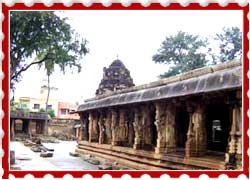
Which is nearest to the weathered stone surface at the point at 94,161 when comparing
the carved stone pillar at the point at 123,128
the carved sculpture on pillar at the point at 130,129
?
the carved stone pillar at the point at 123,128

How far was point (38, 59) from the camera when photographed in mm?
12953

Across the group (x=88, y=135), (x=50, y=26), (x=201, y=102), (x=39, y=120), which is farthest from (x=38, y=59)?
(x=39, y=120)

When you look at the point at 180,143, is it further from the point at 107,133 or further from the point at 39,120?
the point at 39,120

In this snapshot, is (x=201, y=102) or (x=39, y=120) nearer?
(x=201, y=102)

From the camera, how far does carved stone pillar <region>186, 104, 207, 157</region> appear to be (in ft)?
36.0

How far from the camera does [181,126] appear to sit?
47.8 ft

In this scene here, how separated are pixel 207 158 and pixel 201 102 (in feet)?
4.65

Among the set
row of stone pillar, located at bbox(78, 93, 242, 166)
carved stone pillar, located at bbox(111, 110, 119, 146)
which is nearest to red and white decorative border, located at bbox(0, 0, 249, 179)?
row of stone pillar, located at bbox(78, 93, 242, 166)

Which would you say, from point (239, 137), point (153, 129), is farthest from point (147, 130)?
point (239, 137)

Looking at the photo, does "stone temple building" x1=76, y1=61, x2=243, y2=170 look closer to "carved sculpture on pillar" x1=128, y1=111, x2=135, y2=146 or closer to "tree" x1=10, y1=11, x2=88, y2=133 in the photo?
"carved sculpture on pillar" x1=128, y1=111, x2=135, y2=146

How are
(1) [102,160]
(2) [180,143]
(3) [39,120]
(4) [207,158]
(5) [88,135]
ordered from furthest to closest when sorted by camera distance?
(3) [39,120]
(5) [88,135]
(1) [102,160]
(2) [180,143]
(4) [207,158]

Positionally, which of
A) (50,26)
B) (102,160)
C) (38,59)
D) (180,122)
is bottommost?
(102,160)

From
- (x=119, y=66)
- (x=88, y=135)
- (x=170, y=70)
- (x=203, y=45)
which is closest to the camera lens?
(x=88, y=135)

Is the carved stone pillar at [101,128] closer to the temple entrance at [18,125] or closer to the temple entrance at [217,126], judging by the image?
the temple entrance at [217,126]
